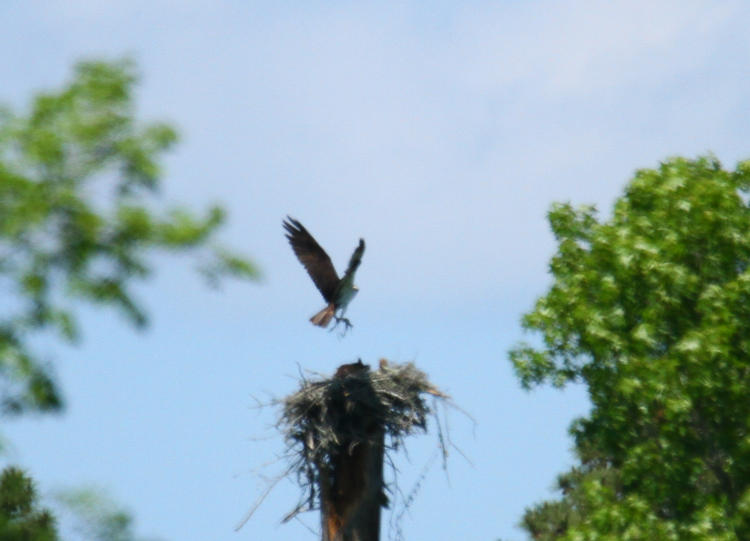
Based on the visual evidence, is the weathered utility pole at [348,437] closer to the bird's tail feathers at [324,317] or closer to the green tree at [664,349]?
the bird's tail feathers at [324,317]

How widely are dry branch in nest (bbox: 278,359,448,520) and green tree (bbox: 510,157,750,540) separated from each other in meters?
6.82

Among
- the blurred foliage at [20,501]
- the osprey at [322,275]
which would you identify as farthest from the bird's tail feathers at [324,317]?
the blurred foliage at [20,501]

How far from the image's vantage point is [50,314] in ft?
49.7

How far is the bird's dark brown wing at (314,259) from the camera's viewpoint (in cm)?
1689

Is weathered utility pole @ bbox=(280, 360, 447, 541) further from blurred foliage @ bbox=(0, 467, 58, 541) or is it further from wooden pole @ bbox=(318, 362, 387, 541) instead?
blurred foliage @ bbox=(0, 467, 58, 541)

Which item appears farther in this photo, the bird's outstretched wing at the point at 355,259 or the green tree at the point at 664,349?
the green tree at the point at 664,349

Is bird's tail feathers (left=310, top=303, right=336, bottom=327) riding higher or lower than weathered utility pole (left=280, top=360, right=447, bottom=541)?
higher

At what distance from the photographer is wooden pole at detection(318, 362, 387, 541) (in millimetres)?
15711

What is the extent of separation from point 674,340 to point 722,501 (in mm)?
2892

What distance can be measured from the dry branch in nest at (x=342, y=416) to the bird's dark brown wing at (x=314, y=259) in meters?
1.10

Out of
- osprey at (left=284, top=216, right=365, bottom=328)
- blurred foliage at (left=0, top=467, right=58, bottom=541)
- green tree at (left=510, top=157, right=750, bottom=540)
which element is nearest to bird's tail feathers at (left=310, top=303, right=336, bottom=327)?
osprey at (left=284, top=216, right=365, bottom=328)

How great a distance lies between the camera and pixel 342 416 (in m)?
16.0

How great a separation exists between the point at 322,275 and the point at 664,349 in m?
8.91

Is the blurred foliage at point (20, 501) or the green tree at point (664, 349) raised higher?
the green tree at point (664, 349)
